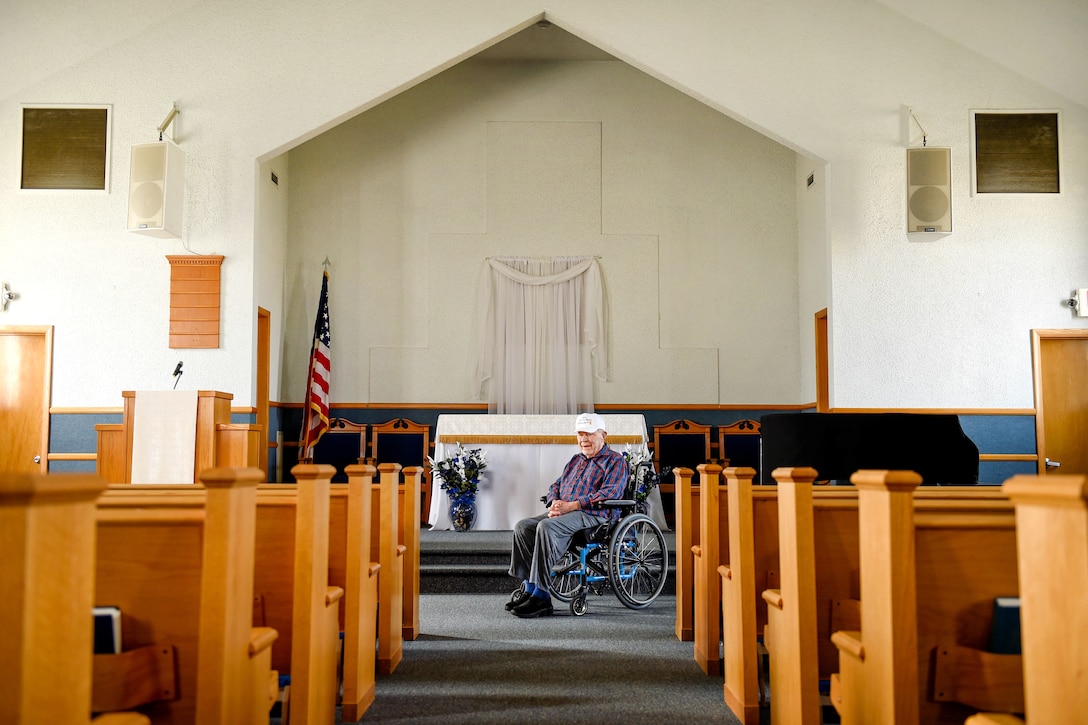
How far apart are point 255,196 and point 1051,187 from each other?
22.1 ft

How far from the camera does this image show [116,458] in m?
6.59

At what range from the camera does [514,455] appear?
7812 millimetres

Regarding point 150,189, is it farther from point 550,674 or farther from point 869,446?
point 869,446

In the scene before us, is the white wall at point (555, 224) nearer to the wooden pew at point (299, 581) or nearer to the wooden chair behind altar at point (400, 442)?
the wooden chair behind altar at point (400, 442)

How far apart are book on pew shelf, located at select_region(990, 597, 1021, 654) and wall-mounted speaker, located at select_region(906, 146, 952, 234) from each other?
600cm

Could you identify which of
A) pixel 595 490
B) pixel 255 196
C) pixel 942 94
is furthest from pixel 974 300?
pixel 255 196

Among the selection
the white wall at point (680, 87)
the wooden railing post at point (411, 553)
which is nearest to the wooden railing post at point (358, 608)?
the wooden railing post at point (411, 553)

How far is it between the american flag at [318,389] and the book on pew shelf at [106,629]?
694cm

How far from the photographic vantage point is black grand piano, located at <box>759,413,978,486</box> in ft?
17.7

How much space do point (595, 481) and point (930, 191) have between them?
12.9ft

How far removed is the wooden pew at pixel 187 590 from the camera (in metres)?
2.02

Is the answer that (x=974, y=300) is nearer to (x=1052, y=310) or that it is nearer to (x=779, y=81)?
(x=1052, y=310)

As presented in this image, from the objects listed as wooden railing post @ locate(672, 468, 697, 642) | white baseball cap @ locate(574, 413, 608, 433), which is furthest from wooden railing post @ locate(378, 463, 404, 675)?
white baseball cap @ locate(574, 413, 608, 433)

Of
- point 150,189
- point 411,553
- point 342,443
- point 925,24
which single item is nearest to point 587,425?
point 411,553
